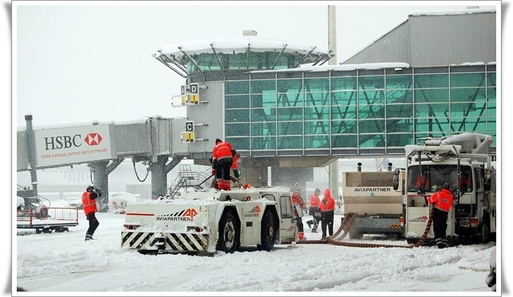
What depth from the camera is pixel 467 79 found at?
4391cm

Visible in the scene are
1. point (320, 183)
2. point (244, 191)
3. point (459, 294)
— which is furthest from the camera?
point (320, 183)

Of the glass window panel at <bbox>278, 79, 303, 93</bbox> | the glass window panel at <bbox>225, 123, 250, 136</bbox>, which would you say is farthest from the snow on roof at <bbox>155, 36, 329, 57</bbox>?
the glass window panel at <bbox>225, 123, 250, 136</bbox>

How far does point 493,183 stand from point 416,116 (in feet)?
68.7

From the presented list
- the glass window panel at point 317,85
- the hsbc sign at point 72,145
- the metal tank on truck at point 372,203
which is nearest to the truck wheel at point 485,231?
the metal tank on truck at point 372,203

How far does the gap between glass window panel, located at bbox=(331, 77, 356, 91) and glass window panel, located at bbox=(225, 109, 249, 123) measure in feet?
16.0

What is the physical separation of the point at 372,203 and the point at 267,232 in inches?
258

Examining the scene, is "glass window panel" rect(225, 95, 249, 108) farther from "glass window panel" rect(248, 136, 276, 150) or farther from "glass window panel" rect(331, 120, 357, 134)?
"glass window panel" rect(331, 120, 357, 134)

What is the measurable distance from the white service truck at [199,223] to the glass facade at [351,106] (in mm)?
26223

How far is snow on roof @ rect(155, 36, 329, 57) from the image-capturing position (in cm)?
4625

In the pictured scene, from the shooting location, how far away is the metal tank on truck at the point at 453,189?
21109 millimetres

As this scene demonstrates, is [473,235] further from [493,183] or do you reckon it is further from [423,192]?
[493,183]

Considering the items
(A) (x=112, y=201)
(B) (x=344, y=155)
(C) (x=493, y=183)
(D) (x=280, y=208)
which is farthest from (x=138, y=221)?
(A) (x=112, y=201)
